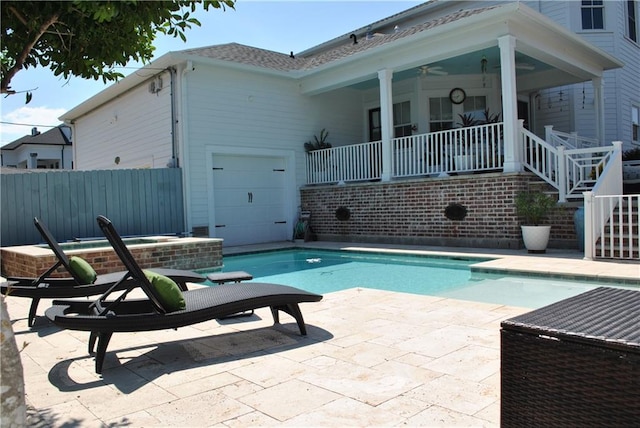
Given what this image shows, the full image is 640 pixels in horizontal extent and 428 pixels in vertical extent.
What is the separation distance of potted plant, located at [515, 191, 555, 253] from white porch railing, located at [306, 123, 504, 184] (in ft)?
3.30

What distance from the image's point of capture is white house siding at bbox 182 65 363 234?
37.0ft

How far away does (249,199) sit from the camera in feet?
41.1

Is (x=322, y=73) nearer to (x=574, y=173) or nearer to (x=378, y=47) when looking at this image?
(x=378, y=47)

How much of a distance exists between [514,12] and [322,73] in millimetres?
5166

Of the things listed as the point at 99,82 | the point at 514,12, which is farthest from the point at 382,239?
the point at 99,82

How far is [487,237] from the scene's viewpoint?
9547 millimetres

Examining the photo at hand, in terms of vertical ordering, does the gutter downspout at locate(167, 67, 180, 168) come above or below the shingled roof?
below

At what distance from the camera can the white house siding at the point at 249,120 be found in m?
11.3

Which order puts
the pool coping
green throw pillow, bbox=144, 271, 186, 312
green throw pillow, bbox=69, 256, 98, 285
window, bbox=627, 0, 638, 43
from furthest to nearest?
window, bbox=627, 0, 638, 43, the pool coping, green throw pillow, bbox=69, 256, 98, 285, green throw pillow, bbox=144, 271, 186, 312

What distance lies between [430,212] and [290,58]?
24.8 ft

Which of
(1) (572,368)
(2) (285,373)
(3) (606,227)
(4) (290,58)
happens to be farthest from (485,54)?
(1) (572,368)

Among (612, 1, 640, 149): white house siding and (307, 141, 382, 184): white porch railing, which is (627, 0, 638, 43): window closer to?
(612, 1, 640, 149): white house siding

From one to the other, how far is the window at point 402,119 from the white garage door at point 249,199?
11.3 ft

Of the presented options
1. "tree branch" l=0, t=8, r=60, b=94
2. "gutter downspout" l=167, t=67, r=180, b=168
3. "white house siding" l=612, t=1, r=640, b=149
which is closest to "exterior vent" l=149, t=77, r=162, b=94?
"gutter downspout" l=167, t=67, r=180, b=168
